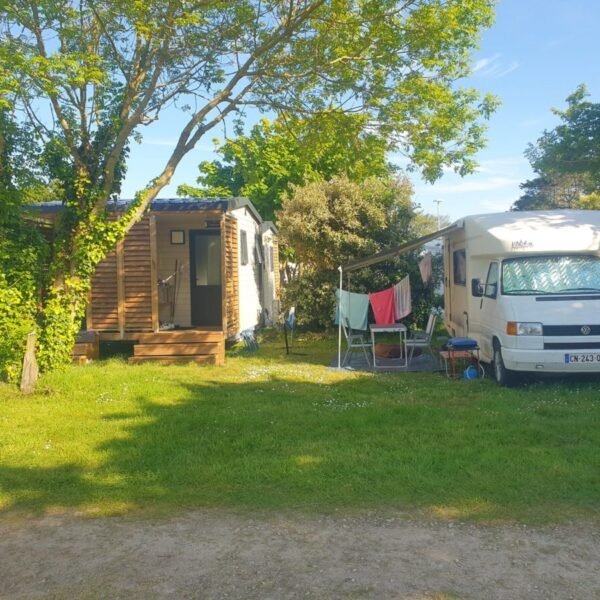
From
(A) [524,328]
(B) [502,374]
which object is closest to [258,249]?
(B) [502,374]

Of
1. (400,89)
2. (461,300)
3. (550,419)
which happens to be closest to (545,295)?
(550,419)

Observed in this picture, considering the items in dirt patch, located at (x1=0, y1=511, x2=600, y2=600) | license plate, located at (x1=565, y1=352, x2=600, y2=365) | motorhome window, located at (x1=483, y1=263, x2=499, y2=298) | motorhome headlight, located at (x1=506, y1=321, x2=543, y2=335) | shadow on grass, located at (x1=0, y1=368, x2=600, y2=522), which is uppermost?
motorhome window, located at (x1=483, y1=263, x2=499, y2=298)

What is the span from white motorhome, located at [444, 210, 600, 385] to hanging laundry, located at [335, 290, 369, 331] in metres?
1.87

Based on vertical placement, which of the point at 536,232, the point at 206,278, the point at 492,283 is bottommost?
the point at 492,283

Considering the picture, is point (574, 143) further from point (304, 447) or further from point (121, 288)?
point (304, 447)

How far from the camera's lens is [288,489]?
5.18 meters

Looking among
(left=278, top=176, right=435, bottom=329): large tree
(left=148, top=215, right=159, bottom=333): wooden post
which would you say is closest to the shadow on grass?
(left=148, top=215, right=159, bottom=333): wooden post

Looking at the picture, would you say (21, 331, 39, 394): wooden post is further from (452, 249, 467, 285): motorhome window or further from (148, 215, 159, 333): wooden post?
(452, 249, 467, 285): motorhome window

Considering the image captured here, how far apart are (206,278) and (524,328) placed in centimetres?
771

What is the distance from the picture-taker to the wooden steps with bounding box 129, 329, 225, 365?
11.8m

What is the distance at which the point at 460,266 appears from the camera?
39.1 feet

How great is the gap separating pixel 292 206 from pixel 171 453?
1076cm

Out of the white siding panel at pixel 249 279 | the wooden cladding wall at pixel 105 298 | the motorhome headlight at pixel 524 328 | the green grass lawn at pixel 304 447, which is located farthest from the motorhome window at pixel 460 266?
the wooden cladding wall at pixel 105 298

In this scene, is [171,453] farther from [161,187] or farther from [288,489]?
[161,187]
